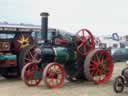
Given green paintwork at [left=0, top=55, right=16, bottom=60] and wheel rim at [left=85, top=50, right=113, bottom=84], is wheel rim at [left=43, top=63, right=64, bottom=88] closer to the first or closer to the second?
wheel rim at [left=85, top=50, right=113, bottom=84]

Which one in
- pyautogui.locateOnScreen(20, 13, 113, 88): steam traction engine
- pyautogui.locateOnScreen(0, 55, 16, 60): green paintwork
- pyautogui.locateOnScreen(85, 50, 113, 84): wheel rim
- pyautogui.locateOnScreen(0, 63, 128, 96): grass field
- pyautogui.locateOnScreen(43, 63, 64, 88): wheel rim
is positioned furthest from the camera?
pyautogui.locateOnScreen(0, 55, 16, 60): green paintwork

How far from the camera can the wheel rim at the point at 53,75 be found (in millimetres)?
8766

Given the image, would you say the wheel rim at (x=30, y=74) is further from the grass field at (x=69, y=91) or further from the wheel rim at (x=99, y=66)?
the wheel rim at (x=99, y=66)

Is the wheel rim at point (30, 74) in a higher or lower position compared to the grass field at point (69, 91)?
higher

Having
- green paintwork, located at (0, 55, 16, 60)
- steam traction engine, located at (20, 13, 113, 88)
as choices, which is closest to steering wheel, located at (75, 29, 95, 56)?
steam traction engine, located at (20, 13, 113, 88)

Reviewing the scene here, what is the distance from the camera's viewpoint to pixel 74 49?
32.4 ft

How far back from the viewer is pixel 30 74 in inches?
371

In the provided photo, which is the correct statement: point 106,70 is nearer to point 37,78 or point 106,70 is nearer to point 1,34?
point 37,78

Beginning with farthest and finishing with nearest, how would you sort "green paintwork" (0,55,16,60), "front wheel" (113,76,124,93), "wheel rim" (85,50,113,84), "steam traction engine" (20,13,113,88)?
"green paintwork" (0,55,16,60) → "wheel rim" (85,50,113,84) → "steam traction engine" (20,13,113,88) → "front wheel" (113,76,124,93)

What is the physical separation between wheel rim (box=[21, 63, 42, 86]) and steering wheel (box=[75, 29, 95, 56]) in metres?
1.38

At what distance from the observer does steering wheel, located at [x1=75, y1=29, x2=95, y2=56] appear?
1000 cm

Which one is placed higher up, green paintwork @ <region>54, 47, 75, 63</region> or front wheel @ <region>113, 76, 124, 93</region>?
green paintwork @ <region>54, 47, 75, 63</region>

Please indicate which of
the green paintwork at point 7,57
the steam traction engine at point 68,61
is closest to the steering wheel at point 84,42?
the steam traction engine at point 68,61

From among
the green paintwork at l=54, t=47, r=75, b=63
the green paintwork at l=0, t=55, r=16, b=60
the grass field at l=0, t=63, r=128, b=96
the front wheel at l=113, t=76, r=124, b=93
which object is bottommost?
the grass field at l=0, t=63, r=128, b=96
